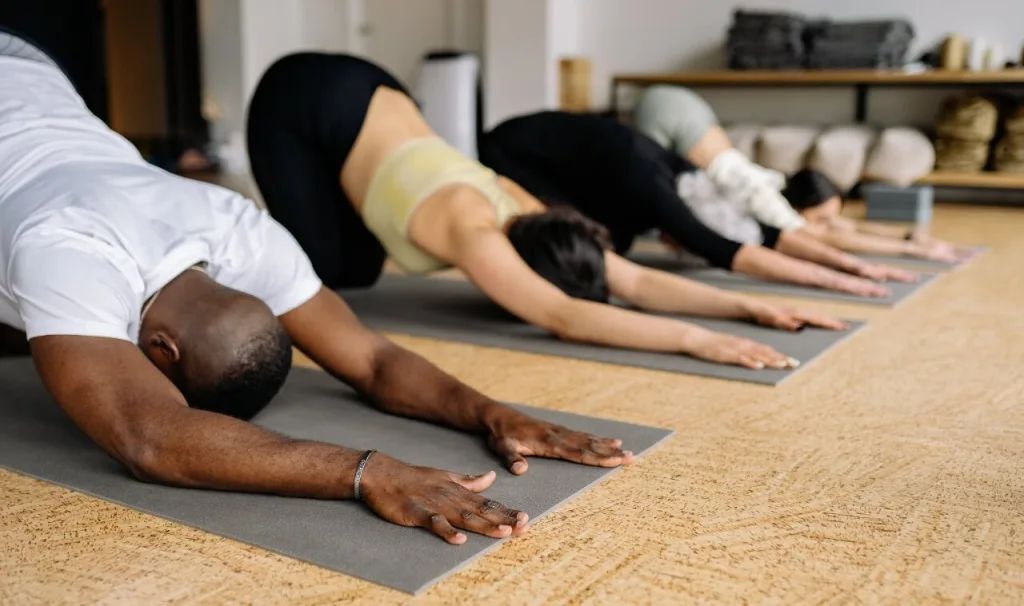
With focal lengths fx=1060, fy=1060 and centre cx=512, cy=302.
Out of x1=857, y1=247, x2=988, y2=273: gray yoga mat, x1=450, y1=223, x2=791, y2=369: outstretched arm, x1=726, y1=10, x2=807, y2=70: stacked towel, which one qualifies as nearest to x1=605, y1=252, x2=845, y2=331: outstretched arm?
x1=450, y1=223, x2=791, y2=369: outstretched arm

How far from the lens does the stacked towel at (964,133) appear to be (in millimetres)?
5828

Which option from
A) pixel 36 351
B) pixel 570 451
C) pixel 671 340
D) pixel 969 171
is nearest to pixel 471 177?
pixel 671 340

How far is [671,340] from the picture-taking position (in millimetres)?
2521

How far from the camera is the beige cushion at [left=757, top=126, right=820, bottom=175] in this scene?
6.21 metres

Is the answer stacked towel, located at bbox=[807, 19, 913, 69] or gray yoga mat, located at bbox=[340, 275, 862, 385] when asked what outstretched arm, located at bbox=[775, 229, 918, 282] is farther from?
stacked towel, located at bbox=[807, 19, 913, 69]

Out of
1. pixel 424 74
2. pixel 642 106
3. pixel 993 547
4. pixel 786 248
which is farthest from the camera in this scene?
pixel 424 74

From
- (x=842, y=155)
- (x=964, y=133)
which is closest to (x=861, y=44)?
(x=842, y=155)

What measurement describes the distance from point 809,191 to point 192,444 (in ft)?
10.6

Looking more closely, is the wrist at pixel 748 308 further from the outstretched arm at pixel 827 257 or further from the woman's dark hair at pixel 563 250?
the outstretched arm at pixel 827 257

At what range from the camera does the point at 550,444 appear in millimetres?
1754

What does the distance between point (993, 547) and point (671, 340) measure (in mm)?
1145

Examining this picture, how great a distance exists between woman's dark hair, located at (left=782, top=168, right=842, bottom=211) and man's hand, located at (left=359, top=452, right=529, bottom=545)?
3057 millimetres

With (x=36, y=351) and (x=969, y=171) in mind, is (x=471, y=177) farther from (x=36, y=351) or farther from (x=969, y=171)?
(x=969, y=171)

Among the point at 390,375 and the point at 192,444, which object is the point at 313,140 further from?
the point at 192,444
